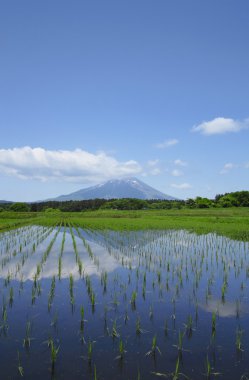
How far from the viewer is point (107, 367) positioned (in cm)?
505

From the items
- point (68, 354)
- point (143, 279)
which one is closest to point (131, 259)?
point (143, 279)

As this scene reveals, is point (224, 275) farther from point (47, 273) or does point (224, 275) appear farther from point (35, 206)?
point (35, 206)

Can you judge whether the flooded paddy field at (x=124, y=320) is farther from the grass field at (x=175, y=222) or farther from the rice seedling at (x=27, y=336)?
the grass field at (x=175, y=222)

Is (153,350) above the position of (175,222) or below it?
below

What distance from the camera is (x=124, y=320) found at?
693 centimetres

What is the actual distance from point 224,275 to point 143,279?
113 inches

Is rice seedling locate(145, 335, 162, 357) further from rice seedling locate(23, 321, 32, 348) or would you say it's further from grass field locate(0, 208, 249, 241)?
grass field locate(0, 208, 249, 241)

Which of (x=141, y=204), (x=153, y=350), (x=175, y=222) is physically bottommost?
(x=153, y=350)

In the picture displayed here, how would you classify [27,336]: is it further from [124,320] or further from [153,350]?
[153,350]

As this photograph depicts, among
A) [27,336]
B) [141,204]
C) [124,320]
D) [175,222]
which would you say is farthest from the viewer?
[141,204]

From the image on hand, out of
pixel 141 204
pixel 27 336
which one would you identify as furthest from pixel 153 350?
pixel 141 204

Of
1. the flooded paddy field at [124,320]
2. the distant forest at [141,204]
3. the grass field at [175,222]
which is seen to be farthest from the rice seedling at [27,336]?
the distant forest at [141,204]

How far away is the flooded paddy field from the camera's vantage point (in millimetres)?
5090

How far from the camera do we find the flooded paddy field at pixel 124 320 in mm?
5090
